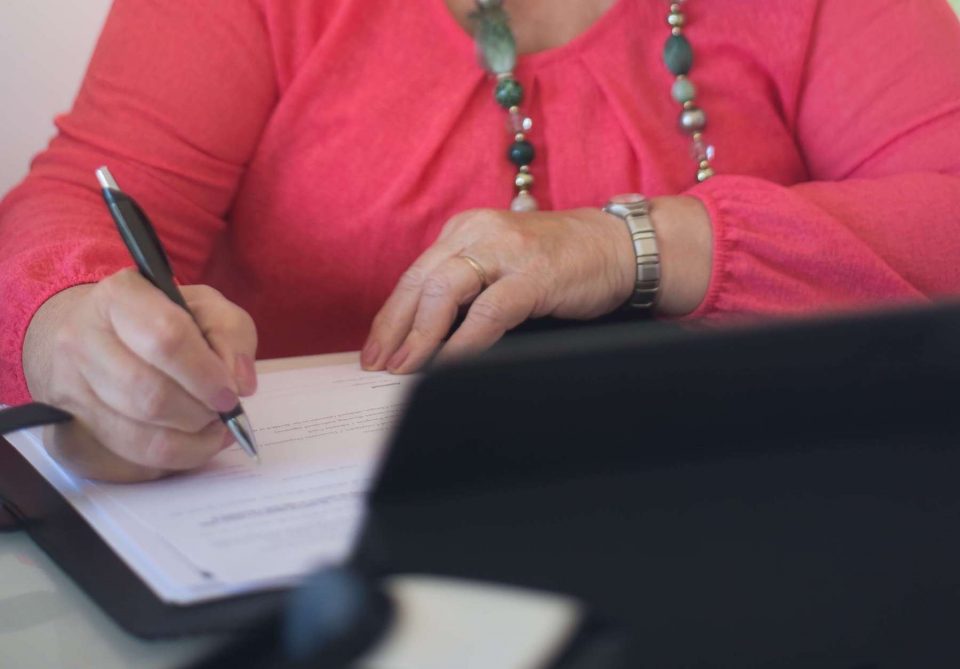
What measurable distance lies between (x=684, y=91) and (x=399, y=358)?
380 mm

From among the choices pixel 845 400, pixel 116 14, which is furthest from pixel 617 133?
pixel 845 400

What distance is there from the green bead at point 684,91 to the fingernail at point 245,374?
1.73 ft

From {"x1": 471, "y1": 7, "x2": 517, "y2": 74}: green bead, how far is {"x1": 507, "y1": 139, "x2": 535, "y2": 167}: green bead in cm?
6

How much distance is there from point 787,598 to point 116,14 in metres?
0.71

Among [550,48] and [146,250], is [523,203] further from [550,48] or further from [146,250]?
[146,250]

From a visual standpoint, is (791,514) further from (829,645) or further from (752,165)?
(752,165)

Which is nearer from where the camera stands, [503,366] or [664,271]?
[503,366]

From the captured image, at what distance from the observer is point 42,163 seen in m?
0.75

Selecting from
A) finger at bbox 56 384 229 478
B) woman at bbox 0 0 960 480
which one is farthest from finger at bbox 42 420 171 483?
woman at bbox 0 0 960 480

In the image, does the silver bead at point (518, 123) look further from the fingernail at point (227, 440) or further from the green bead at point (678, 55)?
the fingernail at point (227, 440)

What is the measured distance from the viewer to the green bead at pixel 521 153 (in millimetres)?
808

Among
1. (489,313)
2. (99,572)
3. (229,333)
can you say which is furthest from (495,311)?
(99,572)

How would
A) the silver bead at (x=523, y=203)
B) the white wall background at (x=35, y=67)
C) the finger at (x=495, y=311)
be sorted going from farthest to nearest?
the white wall background at (x=35, y=67) → the silver bead at (x=523, y=203) → the finger at (x=495, y=311)

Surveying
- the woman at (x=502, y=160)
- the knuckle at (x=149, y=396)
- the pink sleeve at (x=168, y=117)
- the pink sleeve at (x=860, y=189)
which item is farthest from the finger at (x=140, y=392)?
the pink sleeve at (x=860, y=189)
